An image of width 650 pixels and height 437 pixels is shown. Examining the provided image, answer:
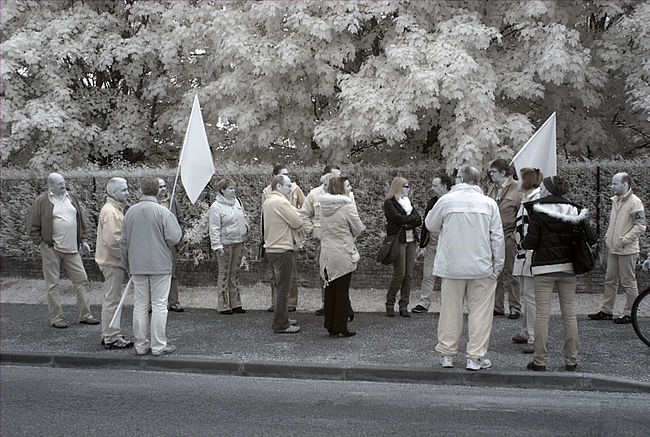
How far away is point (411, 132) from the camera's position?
48.6 feet

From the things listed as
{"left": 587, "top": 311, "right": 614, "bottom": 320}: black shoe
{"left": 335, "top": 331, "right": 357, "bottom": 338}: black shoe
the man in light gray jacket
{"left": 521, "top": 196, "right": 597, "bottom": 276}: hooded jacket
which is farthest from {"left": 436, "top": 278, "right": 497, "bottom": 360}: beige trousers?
{"left": 587, "top": 311, "right": 614, "bottom": 320}: black shoe

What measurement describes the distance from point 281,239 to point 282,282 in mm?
577

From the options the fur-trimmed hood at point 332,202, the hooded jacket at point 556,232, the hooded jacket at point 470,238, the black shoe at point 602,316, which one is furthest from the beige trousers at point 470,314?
the black shoe at point 602,316

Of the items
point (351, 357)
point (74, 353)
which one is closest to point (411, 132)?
point (351, 357)

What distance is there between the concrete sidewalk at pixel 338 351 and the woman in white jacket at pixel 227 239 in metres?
0.32

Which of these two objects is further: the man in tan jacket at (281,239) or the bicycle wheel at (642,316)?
the man in tan jacket at (281,239)

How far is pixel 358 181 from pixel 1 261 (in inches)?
326

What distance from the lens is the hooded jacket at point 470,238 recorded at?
6668mm

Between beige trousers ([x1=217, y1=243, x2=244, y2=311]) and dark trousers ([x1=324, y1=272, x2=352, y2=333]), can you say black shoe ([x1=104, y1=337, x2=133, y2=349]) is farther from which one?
dark trousers ([x1=324, y1=272, x2=352, y2=333])

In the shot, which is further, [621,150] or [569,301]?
[621,150]

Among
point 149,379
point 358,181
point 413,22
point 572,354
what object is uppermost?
point 413,22

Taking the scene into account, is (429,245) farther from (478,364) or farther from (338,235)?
(478,364)

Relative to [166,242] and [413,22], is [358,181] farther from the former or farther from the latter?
[166,242]

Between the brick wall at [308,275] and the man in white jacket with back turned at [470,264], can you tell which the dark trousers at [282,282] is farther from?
the brick wall at [308,275]
